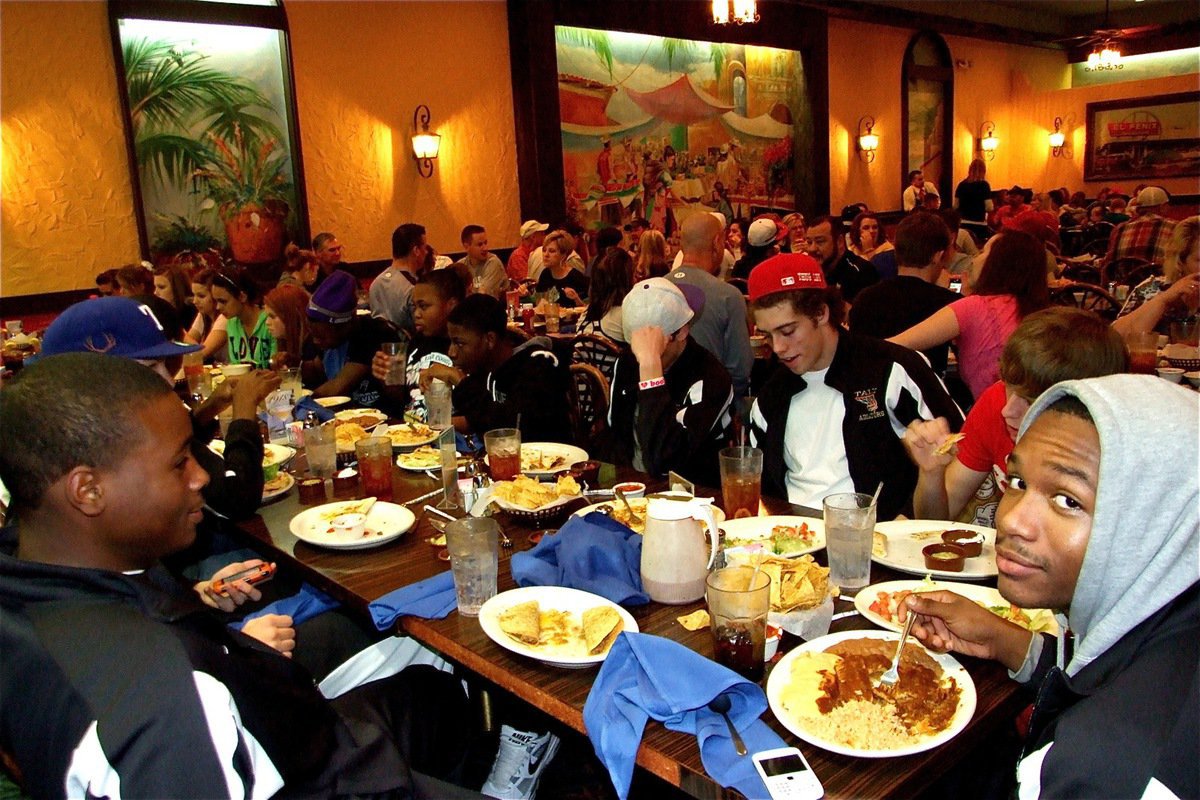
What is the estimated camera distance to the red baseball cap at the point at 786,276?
2621 millimetres

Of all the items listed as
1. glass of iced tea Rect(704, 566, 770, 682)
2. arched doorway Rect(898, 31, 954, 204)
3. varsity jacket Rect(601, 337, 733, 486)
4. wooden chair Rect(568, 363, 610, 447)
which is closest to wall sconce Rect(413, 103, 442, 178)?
wooden chair Rect(568, 363, 610, 447)

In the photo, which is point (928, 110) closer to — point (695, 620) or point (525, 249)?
point (525, 249)

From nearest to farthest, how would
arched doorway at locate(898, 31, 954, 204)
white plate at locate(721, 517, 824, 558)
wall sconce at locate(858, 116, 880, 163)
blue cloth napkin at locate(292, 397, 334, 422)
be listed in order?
1. white plate at locate(721, 517, 824, 558)
2. blue cloth napkin at locate(292, 397, 334, 422)
3. wall sconce at locate(858, 116, 880, 163)
4. arched doorway at locate(898, 31, 954, 204)

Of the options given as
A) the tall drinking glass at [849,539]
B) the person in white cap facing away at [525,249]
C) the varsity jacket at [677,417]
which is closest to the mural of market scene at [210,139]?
the person in white cap facing away at [525,249]

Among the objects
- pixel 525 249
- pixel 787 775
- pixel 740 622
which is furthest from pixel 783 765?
pixel 525 249

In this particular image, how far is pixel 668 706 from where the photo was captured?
1372 millimetres

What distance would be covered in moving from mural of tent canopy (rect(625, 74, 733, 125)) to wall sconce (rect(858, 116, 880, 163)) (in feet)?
9.67

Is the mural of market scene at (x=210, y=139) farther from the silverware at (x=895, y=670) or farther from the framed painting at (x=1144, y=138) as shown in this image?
the framed painting at (x=1144, y=138)

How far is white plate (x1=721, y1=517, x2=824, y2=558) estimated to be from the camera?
1962mm

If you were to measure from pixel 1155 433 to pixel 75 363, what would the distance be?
1525 mm

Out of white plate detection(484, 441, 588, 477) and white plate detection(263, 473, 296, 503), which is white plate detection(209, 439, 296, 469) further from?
white plate detection(484, 441, 588, 477)

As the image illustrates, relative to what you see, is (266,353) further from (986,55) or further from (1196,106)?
(1196,106)

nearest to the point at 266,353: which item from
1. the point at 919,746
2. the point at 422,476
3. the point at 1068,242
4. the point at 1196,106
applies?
the point at 422,476

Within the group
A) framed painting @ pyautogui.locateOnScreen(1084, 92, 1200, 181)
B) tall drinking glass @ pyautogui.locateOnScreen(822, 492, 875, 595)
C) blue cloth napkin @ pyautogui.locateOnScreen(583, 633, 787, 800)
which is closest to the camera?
blue cloth napkin @ pyautogui.locateOnScreen(583, 633, 787, 800)
